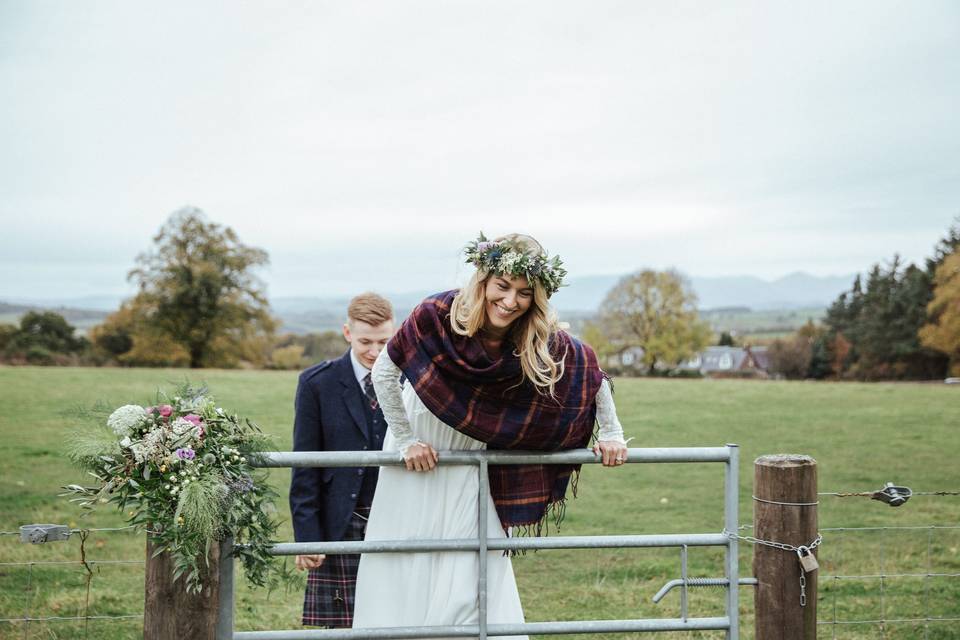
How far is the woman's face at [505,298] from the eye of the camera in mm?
3393

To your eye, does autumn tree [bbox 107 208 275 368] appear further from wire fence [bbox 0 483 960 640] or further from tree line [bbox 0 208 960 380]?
wire fence [bbox 0 483 960 640]

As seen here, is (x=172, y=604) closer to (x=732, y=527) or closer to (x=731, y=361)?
(x=732, y=527)

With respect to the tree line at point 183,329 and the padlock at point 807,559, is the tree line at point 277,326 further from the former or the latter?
the padlock at point 807,559

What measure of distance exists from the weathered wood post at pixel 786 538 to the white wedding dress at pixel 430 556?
106 cm

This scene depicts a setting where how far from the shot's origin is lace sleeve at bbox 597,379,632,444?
3.58 meters

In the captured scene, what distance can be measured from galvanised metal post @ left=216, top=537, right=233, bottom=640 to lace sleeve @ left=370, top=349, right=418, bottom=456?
748 millimetres

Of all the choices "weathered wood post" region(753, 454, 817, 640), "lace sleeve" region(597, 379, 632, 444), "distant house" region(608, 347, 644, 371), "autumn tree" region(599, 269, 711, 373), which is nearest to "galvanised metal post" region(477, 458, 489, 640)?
"lace sleeve" region(597, 379, 632, 444)

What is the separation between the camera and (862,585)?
703cm

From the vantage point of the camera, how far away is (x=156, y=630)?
325 cm

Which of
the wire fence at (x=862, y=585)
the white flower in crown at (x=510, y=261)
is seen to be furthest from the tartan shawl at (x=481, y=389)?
the wire fence at (x=862, y=585)

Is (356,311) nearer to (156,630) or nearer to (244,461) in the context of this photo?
(244,461)

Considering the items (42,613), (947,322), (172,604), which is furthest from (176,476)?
(947,322)

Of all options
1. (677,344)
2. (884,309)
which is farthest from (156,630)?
(884,309)

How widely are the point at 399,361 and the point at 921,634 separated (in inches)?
175
